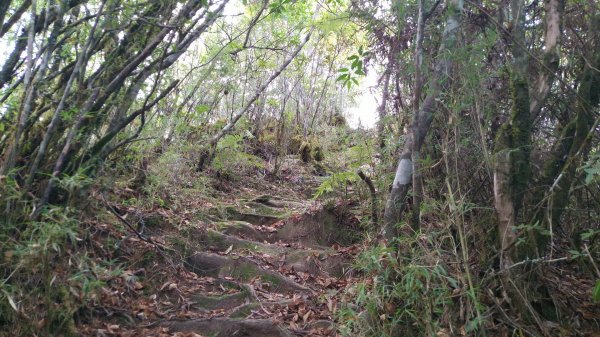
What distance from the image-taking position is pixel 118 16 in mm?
4320

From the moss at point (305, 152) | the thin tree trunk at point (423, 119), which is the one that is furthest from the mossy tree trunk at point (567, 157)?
the moss at point (305, 152)

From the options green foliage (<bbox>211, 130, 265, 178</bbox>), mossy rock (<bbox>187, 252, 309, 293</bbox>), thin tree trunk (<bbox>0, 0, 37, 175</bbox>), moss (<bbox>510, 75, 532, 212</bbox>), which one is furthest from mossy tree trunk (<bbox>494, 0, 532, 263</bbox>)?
green foliage (<bbox>211, 130, 265, 178</bbox>)

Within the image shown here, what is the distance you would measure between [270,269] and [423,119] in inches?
96.3

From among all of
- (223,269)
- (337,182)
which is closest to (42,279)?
(223,269)

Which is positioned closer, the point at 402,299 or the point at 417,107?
the point at 402,299

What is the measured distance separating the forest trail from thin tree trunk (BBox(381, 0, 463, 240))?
98 centimetres

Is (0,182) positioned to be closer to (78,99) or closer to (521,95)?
(78,99)

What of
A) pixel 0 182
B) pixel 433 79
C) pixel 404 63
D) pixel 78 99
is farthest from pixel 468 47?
pixel 0 182

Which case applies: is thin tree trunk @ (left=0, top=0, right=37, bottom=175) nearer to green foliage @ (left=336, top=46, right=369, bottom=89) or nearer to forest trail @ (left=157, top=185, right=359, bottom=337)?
forest trail @ (left=157, top=185, right=359, bottom=337)

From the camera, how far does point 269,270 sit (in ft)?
17.5

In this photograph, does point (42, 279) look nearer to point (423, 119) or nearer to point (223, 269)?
point (223, 269)

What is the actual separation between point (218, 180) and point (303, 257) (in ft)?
10.0

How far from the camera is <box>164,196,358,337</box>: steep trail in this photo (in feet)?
13.5

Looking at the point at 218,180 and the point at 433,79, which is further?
the point at 218,180
